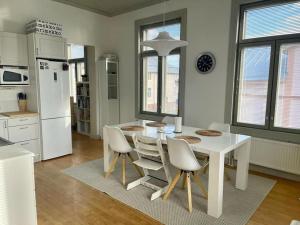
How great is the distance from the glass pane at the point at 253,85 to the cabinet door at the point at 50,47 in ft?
10.5

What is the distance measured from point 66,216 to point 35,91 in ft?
7.85

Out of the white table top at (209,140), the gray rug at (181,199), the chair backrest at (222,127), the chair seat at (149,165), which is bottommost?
the gray rug at (181,199)

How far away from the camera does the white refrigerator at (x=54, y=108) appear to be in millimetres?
3967

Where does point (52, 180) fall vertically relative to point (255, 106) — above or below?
below

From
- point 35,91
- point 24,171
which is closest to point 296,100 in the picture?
point 24,171

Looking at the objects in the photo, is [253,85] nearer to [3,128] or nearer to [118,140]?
[118,140]

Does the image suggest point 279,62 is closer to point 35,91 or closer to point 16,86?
point 35,91

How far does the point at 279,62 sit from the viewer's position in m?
3.41

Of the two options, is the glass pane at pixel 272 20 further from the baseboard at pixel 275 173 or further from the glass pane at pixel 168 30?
the baseboard at pixel 275 173

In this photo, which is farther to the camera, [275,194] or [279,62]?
[279,62]

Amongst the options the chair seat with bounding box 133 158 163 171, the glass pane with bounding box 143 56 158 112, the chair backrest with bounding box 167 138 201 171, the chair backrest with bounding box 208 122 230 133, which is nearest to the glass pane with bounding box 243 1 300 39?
the chair backrest with bounding box 208 122 230 133

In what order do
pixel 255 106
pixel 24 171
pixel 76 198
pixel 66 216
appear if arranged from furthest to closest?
pixel 255 106 → pixel 76 198 → pixel 66 216 → pixel 24 171

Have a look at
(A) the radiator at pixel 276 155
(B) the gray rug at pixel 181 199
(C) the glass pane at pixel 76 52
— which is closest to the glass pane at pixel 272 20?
Answer: (A) the radiator at pixel 276 155

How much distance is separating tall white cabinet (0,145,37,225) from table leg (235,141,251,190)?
245 centimetres
